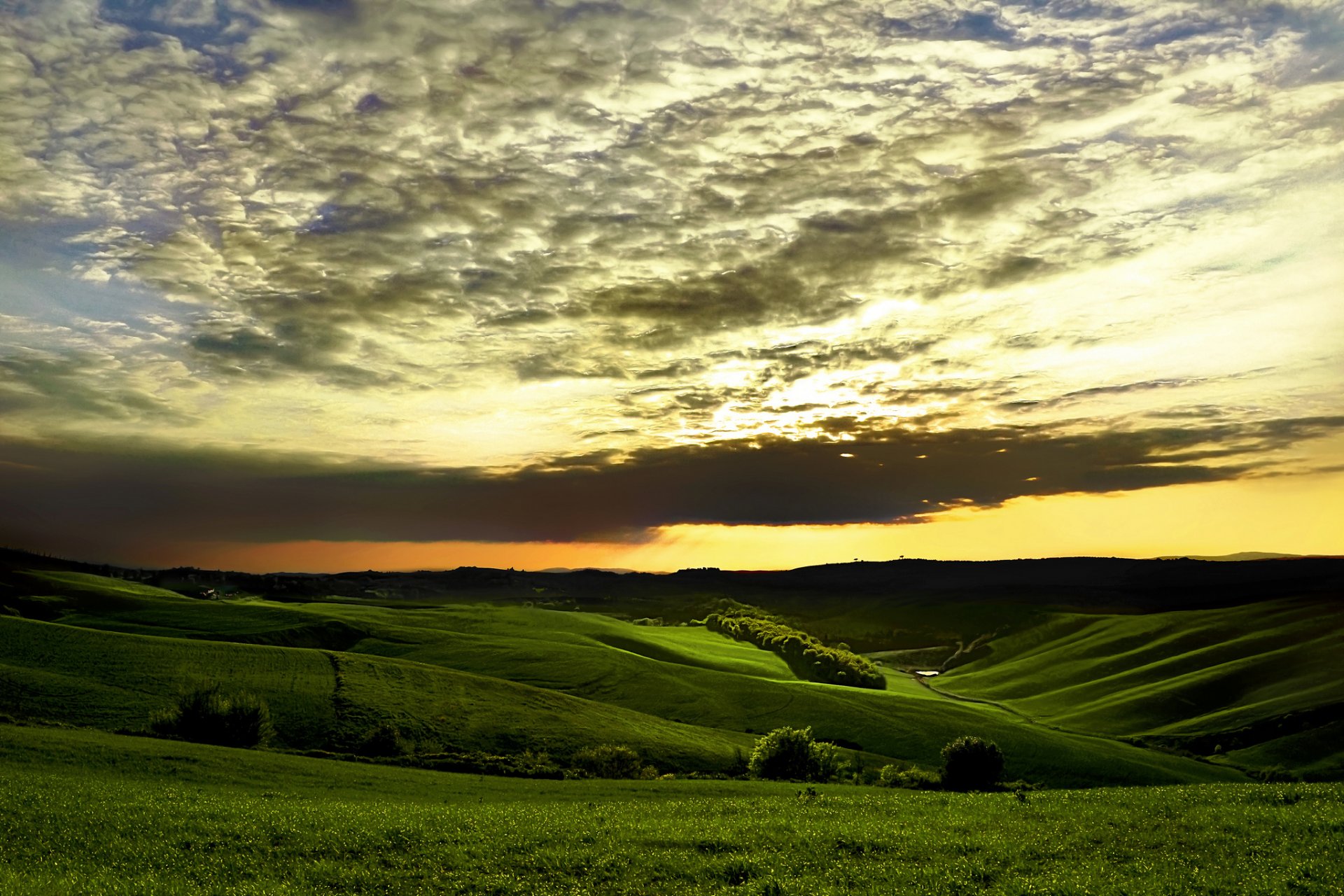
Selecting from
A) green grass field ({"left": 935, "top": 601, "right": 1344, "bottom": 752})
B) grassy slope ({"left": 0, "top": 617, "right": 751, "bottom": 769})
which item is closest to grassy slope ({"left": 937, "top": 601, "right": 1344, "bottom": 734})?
green grass field ({"left": 935, "top": 601, "right": 1344, "bottom": 752})

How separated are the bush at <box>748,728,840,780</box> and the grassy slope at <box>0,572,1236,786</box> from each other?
11502mm

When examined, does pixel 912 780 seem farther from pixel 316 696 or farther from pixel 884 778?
pixel 316 696

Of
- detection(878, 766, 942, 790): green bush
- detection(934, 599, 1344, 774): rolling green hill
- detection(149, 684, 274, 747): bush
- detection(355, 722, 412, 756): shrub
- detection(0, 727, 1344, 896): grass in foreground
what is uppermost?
detection(0, 727, 1344, 896): grass in foreground

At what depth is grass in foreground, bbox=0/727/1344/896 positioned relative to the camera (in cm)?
2378

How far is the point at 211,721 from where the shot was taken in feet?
253

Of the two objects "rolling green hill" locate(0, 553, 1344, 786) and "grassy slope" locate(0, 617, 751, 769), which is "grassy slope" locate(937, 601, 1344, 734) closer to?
"rolling green hill" locate(0, 553, 1344, 786)

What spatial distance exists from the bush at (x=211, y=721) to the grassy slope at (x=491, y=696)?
684 centimetres

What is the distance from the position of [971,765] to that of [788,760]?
17736 mm

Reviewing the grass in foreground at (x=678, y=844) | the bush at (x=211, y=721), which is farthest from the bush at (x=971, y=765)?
the bush at (x=211, y=721)

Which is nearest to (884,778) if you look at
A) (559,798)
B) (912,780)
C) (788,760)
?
(912,780)

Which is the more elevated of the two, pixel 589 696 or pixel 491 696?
pixel 491 696

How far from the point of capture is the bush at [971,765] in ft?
256

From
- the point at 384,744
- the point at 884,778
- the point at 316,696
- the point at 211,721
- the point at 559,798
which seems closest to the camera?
the point at 559,798

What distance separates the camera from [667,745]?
9431 centimetres
